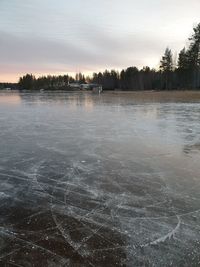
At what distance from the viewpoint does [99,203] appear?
3.55 meters

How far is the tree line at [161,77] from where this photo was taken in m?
53.6

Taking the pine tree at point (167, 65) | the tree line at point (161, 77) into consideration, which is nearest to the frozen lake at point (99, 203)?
the tree line at point (161, 77)

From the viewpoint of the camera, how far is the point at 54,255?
2473mm

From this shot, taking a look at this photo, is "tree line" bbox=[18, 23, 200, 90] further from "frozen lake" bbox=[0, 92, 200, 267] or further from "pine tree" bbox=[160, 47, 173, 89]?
"frozen lake" bbox=[0, 92, 200, 267]

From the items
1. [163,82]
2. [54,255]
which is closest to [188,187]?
[54,255]

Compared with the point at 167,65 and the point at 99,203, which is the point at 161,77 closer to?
the point at 167,65

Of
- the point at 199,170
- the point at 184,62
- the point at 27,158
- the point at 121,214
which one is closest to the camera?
the point at 121,214

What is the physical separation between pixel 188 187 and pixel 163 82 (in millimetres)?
68905

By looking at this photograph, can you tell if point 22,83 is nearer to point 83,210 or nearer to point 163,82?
point 163,82

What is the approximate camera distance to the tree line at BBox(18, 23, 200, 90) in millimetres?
53578

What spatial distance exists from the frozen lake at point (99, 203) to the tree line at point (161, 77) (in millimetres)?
50086

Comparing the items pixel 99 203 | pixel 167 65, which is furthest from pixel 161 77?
pixel 99 203

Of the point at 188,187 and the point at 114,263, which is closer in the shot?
the point at 114,263

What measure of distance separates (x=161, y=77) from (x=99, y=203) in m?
71.4
